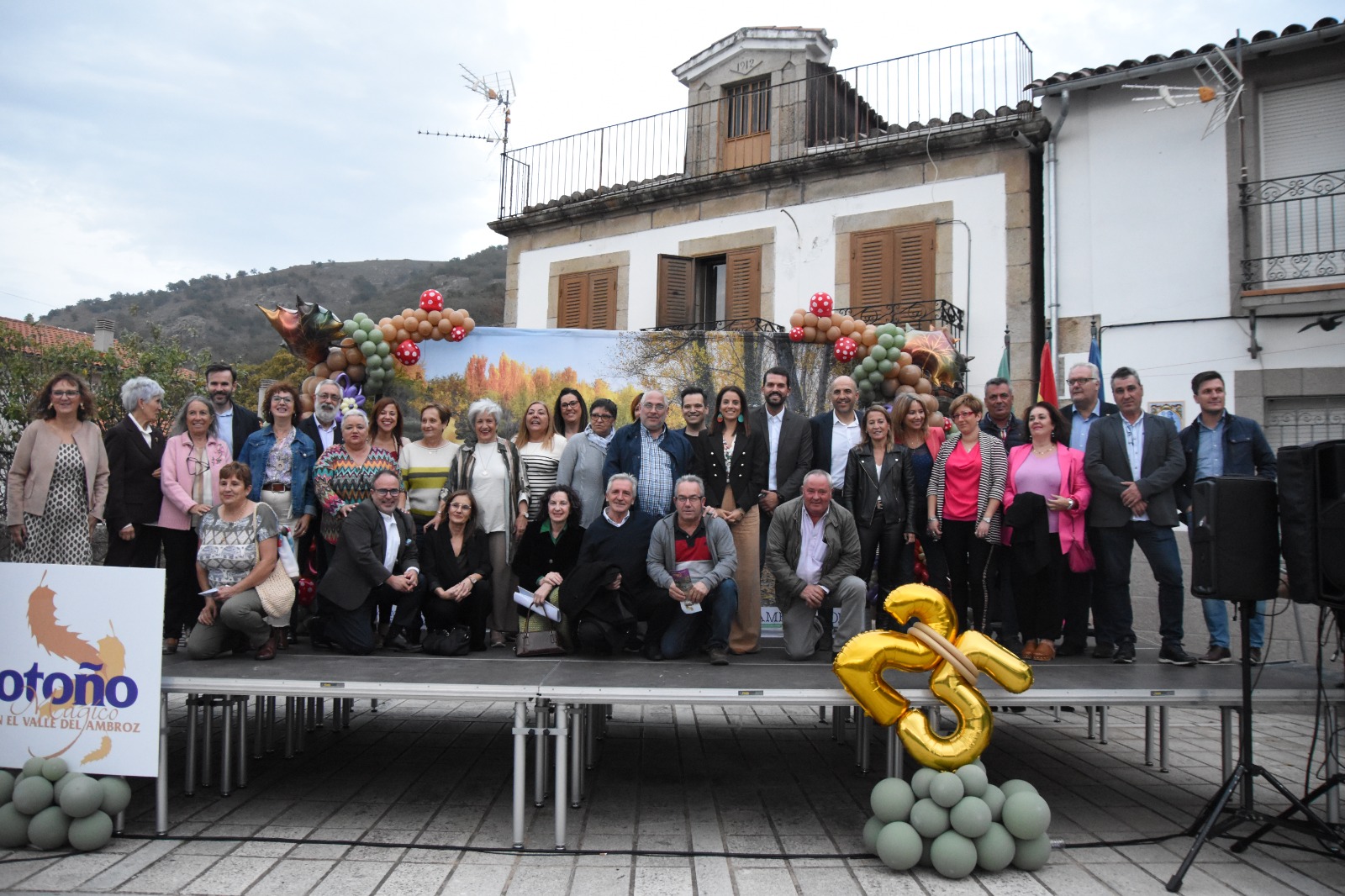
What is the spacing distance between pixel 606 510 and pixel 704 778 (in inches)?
65.0

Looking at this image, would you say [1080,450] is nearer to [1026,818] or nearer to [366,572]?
[1026,818]

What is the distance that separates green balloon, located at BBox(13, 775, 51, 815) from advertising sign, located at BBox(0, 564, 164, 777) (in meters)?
0.16

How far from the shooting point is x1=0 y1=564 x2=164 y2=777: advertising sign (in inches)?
167

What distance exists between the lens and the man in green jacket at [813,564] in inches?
211

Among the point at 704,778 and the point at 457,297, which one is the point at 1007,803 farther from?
the point at 457,297

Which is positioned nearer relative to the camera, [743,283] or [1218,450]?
[1218,450]

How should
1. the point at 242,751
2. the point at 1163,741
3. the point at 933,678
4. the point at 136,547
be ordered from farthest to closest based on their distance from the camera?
the point at 136,547, the point at 1163,741, the point at 242,751, the point at 933,678

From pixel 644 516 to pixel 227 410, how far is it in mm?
2793

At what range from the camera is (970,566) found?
5633 millimetres

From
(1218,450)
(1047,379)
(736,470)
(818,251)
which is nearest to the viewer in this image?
(1218,450)

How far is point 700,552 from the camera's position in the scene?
5.48 meters

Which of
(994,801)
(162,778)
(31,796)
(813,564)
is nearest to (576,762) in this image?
(813,564)

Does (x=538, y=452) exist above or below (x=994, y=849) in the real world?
above

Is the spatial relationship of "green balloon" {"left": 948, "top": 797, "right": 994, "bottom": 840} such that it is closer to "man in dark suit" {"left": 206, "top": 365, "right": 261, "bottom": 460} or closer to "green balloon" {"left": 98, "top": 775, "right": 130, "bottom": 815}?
"green balloon" {"left": 98, "top": 775, "right": 130, "bottom": 815}
